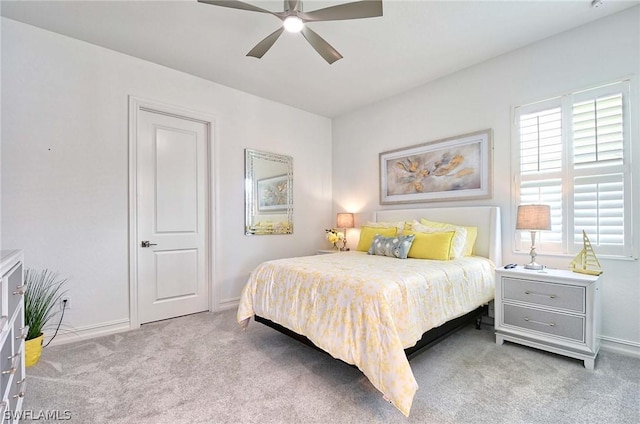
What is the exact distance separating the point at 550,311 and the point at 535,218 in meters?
0.75

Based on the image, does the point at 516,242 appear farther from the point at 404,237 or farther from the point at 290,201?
the point at 290,201

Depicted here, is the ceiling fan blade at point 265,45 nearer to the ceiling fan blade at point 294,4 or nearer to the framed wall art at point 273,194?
the ceiling fan blade at point 294,4

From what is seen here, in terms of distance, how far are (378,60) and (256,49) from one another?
4.64 feet

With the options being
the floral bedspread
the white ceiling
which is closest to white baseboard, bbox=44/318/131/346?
the floral bedspread

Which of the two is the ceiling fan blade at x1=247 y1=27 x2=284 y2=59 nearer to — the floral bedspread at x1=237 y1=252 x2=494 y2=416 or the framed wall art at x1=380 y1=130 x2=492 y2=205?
the floral bedspread at x1=237 y1=252 x2=494 y2=416

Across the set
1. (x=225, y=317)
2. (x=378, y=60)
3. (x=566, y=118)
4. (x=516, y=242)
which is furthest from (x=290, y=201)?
(x=566, y=118)

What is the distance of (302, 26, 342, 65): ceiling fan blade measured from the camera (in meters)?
2.19

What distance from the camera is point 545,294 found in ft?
7.77

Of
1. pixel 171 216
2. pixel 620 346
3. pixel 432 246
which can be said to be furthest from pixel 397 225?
pixel 171 216

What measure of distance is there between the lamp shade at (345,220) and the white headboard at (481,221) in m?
1.15

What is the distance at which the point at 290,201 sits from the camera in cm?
447

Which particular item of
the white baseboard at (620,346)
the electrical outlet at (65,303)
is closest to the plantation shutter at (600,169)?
the white baseboard at (620,346)

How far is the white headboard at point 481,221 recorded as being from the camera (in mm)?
3047

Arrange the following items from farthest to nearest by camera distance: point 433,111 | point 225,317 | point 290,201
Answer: point 290,201 < point 433,111 < point 225,317
